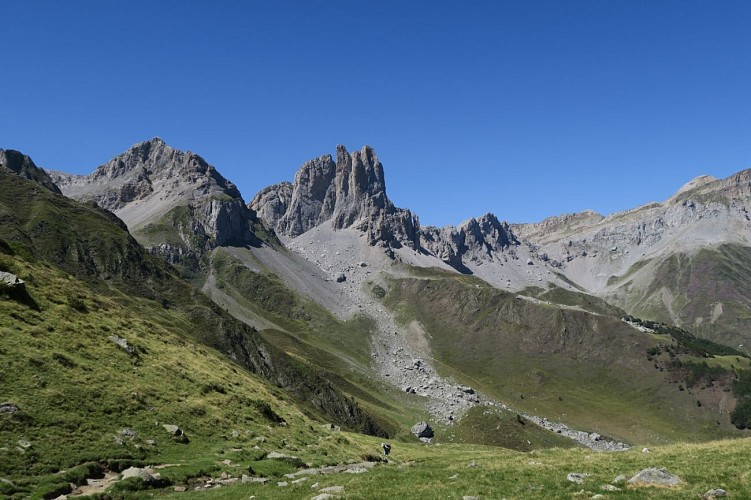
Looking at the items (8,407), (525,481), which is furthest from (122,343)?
(525,481)

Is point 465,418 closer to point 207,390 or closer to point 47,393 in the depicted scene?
point 207,390

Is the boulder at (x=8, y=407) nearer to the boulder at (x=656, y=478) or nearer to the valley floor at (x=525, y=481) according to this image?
the valley floor at (x=525, y=481)

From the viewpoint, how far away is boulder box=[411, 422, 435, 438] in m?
169

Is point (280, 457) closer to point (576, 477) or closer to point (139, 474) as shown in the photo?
point (139, 474)

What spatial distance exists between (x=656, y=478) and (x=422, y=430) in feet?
514

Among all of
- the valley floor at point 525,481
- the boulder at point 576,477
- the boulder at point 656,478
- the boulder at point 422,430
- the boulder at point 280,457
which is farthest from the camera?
the boulder at point 422,430

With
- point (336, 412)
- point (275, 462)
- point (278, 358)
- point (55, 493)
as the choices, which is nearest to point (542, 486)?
point (275, 462)

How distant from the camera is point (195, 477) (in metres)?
30.2

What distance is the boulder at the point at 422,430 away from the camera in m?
169

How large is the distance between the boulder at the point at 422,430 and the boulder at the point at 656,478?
153836 millimetres

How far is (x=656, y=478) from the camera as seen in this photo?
22766mm

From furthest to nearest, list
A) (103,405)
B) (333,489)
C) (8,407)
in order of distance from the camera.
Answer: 1. (103,405)
2. (8,407)
3. (333,489)

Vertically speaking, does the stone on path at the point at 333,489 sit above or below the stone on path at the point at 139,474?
below

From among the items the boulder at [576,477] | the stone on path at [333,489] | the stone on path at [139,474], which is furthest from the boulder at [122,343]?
the boulder at [576,477]
